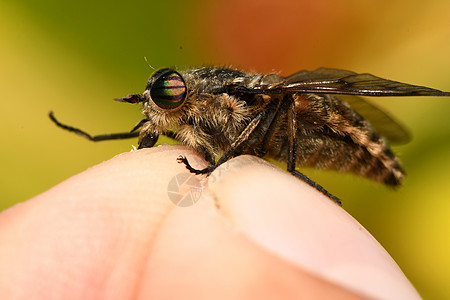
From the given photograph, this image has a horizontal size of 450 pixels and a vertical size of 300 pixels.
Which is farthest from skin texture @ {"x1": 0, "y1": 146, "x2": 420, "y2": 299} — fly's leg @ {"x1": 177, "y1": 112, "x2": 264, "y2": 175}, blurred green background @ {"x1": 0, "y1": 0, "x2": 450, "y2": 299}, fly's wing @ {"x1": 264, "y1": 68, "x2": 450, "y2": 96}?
blurred green background @ {"x1": 0, "y1": 0, "x2": 450, "y2": 299}

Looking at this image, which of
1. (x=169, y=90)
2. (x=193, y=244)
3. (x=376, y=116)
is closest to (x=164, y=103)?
(x=169, y=90)

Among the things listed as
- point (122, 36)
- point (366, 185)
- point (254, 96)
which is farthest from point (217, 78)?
point (366, 185)

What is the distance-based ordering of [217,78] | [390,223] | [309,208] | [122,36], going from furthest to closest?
[122,36]
[390,223]
[217,78]
[309,208]

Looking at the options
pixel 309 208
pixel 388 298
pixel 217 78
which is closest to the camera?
pixel 388 298

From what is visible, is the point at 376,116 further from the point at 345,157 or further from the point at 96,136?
the point at 96,136

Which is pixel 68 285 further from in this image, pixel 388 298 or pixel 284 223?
pixel 388 298
